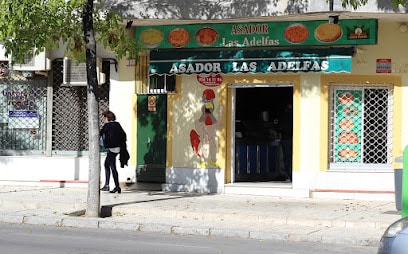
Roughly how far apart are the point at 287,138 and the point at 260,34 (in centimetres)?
266

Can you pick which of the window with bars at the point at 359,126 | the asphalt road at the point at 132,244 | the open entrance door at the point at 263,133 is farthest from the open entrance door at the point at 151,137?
the asphalt road at the point at 132,244

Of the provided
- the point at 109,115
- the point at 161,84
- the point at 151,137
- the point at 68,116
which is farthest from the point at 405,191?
the point at 68,116

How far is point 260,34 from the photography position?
1817 centimetres

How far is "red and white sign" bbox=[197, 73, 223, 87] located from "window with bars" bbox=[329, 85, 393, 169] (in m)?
2.43

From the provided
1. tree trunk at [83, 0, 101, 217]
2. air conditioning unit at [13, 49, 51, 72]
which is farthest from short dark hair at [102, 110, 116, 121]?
tree trunk at [83, 0, 101, 217]

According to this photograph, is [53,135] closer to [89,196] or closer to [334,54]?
[89,196]

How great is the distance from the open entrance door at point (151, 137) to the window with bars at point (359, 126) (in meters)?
3.70

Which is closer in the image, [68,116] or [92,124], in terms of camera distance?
[92,124]

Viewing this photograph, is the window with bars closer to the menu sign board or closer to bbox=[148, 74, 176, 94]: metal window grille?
the menu sign board

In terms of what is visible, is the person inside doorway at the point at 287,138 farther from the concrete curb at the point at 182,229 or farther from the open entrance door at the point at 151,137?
the concrete curb at the point at 182,229

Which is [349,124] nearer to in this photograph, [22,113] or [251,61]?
[251,61]

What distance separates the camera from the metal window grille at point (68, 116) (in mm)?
20172

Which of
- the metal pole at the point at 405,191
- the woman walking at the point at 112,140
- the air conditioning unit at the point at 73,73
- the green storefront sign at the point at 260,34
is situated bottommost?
the metal pole at the point at 405,191

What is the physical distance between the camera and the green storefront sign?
1741cm
